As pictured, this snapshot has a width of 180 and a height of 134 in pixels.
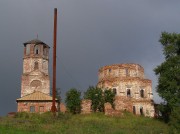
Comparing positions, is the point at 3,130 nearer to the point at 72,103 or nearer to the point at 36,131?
the point at 36,131

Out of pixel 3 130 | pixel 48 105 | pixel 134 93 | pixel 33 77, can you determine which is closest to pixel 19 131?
pixel 3 130

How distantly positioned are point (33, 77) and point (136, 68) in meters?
15.0

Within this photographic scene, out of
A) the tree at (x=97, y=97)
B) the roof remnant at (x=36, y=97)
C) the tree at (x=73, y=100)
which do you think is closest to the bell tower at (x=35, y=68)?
the roof remnant at (x=36, y=97)

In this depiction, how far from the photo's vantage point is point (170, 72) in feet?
128

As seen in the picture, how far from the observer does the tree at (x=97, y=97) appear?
143 ft

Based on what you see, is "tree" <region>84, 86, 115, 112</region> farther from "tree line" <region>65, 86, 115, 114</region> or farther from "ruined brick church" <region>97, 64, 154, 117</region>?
"ruined brick church" <region>97, 64, 154, 117</region>

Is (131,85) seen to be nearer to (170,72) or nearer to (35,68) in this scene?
(35,68)

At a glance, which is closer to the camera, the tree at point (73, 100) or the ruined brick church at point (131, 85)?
the tree at point (73, 100)

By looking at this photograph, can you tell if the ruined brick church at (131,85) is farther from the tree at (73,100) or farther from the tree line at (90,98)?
the tree at (73,100)

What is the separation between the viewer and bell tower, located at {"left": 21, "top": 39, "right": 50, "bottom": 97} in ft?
169

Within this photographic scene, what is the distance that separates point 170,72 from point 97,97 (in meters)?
9.52

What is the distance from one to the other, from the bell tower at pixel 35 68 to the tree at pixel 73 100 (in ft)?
32.9

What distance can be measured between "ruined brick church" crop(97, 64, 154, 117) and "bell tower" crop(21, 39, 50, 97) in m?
8.73

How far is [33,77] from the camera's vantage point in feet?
169
